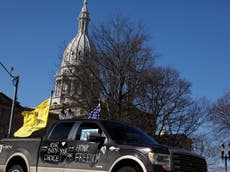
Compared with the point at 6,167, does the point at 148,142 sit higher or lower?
higher

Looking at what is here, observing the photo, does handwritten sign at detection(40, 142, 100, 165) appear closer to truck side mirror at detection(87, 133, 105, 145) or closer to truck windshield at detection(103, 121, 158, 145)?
truck side mirror at detection(87, 133, 105, 145)

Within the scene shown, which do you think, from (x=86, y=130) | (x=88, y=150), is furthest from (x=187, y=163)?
(x=86, y=130)

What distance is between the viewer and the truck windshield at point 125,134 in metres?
9.71

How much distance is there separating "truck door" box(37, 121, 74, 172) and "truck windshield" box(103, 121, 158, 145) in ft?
3.80

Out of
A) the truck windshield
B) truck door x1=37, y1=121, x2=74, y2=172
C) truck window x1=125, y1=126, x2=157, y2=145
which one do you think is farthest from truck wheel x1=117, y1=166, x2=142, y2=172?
truck door x1=37, y1=121, x2=74, y2=172

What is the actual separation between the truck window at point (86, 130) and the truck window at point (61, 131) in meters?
0.39

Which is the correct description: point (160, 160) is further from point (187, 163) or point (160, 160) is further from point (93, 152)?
point (93, 152)

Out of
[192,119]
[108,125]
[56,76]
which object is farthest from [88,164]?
[192,119]

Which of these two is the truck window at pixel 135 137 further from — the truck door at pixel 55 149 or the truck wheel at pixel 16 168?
the truck wheel at pixel 16 168

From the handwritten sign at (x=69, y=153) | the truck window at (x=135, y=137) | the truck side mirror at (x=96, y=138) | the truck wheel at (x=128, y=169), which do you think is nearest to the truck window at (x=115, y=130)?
the truck window at (x=135, y=137)

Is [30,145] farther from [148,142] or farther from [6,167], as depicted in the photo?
[148,142]

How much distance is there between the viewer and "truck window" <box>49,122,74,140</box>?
34.8 feet

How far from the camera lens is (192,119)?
1612 inches

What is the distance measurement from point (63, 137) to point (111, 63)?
64.6ft
